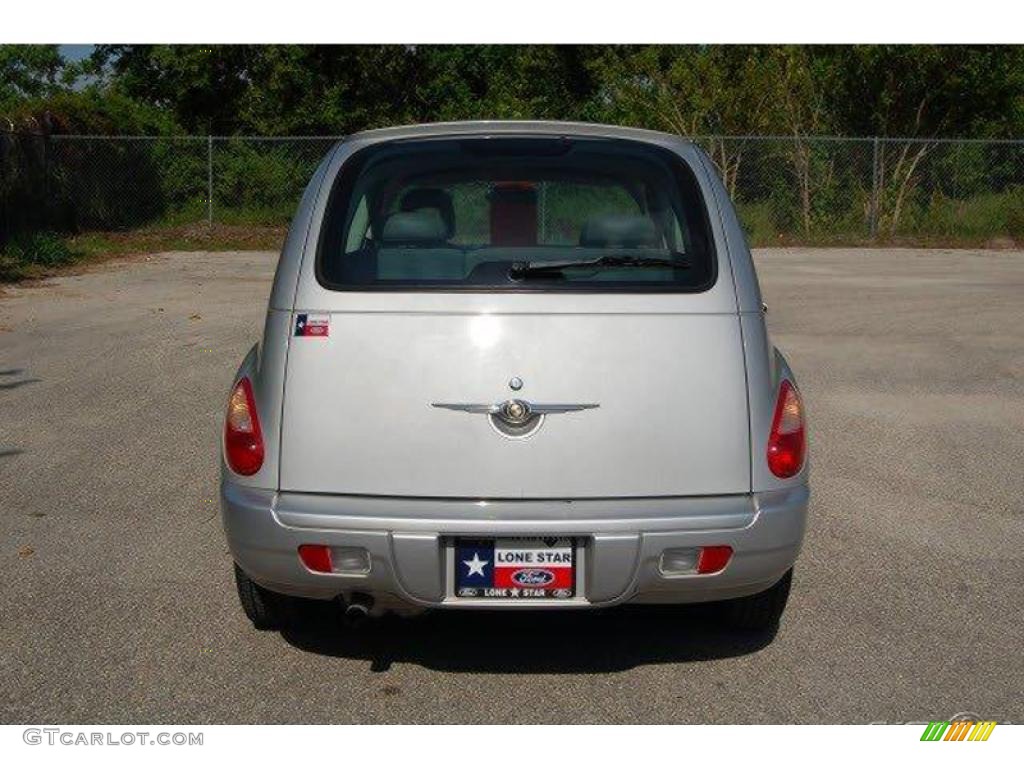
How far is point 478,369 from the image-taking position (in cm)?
397

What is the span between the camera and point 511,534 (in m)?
3.92

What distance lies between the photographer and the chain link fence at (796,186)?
80.5 feet

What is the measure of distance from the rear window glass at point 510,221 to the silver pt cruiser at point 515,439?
2 centimetres

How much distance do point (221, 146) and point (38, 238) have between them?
6.81 m

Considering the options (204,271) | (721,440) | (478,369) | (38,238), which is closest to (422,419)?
(478,369)

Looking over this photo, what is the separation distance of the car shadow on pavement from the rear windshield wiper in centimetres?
129

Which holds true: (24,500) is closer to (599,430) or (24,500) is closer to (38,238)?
(599,430)

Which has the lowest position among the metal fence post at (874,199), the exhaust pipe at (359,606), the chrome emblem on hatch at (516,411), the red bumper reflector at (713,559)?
the metal fence post at (874,199)

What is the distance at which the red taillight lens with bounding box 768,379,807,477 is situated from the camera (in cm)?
409

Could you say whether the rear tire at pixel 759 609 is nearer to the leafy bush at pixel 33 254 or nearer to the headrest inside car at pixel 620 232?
the headrest inside car at pixel 620 232

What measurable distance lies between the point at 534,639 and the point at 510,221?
1.65 metres

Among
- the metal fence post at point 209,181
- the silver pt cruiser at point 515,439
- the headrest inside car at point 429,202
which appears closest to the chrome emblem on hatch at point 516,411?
the silver pt cruiser at point 515,439
